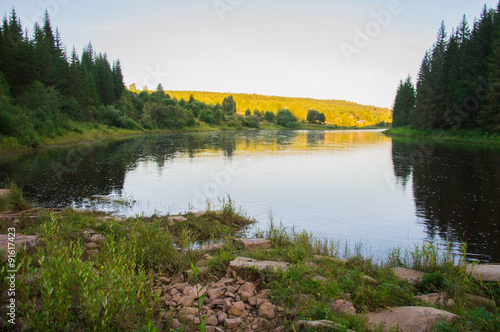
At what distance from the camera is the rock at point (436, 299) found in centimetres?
479

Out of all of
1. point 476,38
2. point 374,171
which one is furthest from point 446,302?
point 476,38

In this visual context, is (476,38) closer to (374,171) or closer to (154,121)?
(374,171)

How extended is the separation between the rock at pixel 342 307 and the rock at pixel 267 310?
2.76ft

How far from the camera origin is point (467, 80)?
47.1 meters

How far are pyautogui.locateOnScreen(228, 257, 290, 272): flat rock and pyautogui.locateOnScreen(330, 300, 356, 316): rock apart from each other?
4.21ft

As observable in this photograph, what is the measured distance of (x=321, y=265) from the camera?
246 inches

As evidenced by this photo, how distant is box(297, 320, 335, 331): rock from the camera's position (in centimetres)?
386

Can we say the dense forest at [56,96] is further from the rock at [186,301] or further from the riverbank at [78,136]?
the rock at [186,301]

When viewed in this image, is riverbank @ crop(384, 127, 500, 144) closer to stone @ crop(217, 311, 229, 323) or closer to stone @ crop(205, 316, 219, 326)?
stone @ crop(217, 311, 229, 323)

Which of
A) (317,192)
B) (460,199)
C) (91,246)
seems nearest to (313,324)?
(91,246)

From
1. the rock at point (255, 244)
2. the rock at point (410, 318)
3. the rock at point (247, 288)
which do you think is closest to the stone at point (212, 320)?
the rock at point (247, 288)

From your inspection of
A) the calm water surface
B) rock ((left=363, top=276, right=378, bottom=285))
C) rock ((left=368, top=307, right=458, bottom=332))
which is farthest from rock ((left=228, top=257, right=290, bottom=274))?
the calm water surface

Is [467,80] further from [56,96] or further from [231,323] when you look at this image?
[56,96]

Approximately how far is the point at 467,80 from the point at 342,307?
54.8 m
